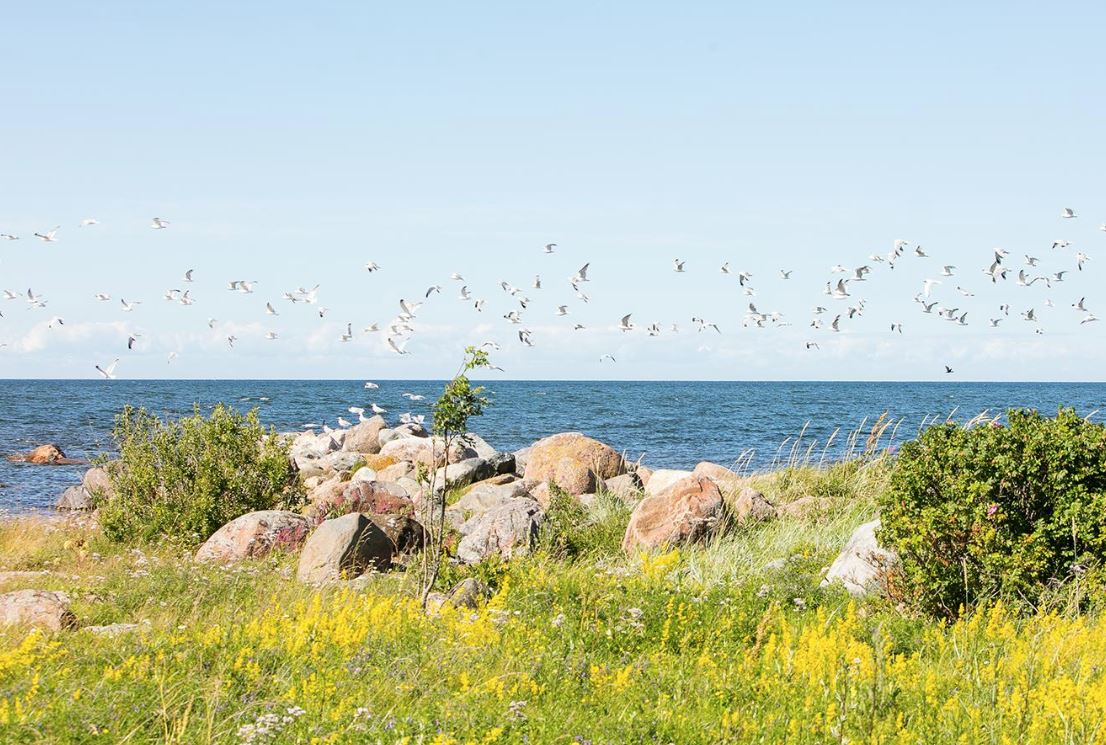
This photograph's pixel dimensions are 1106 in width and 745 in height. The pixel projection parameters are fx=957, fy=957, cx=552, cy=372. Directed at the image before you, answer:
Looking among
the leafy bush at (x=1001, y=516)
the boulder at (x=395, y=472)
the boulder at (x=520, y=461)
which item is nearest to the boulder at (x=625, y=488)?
the boulder at (x=520, y=461)

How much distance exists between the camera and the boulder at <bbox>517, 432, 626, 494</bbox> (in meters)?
20.2

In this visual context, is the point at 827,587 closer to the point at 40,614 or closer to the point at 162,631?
the point at 162,631

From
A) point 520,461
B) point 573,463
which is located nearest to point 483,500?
point 573,463

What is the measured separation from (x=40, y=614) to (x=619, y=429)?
47.8m

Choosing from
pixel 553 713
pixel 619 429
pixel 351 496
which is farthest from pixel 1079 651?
pixel 619 429

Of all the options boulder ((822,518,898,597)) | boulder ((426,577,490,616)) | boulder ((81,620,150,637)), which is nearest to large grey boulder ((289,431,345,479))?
boulder ((426,577,490,616))

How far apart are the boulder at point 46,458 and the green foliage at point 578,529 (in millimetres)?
29443

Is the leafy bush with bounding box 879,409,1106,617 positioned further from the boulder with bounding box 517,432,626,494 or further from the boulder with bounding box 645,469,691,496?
the boulder with bounding box 517,432,626,494

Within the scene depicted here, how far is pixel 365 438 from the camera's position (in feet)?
115

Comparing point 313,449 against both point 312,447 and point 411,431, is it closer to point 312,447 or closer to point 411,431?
point 312,447

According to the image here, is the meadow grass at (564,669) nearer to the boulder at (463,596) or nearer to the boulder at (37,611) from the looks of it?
the boulder at (463,596)

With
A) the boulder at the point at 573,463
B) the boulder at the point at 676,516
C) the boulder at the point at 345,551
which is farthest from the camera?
the boulder at the point at 573,463

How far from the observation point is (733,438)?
4906cm

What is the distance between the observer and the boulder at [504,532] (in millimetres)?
13164
